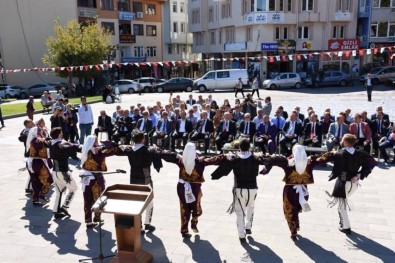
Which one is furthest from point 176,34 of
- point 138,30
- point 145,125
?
point 145,125

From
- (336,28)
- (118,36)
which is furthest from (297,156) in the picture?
(118,36)

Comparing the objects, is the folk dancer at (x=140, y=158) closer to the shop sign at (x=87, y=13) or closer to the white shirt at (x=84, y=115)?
the white shirt at (x=84, y=115)

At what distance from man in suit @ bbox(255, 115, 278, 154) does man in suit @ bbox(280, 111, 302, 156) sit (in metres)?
0.31

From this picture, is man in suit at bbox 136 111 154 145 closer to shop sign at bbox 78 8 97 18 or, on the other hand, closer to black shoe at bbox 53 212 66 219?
black shoe at bbox 53 212 66 219

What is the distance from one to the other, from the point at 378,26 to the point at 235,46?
48.6ft

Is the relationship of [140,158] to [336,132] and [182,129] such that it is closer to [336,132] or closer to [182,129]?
[182,129]

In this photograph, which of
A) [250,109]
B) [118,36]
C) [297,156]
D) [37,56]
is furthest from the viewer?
[118,36]

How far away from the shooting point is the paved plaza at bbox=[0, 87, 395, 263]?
6.61 metres

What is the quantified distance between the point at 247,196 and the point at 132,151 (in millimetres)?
2217

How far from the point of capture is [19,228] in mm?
7797

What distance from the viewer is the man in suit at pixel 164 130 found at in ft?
46.8

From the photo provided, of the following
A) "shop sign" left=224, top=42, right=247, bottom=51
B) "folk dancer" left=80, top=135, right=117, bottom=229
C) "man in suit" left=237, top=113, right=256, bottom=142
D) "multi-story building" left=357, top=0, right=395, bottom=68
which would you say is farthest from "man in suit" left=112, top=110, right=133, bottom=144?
"multi-story building" left=357, top=0, right=395, bottom=68

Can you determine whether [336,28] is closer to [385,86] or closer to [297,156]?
[385,86]

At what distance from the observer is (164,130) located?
14500 millimetres
